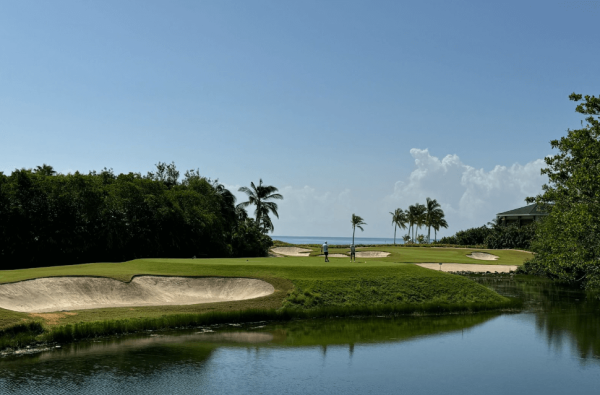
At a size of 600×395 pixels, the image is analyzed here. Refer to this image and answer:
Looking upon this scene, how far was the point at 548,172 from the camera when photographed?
38062mm

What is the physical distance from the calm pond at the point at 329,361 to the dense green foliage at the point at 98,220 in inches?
1081

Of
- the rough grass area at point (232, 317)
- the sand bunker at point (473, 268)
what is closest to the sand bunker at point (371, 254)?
the sand bunker at point (473, 268)

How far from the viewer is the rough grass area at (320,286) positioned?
30.3 metres

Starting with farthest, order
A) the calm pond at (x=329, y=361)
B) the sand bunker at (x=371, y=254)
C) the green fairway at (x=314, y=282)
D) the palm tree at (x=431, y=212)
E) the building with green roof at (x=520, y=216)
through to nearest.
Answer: the palm tree at (x=431, y=212)
the building with green roof at (x=520, y=216)
the sand bunker at (x=371, y=254)
the green fairway at (x=314, y=282)
the calm pond at (x=329, y=361)

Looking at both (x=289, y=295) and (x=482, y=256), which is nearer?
(x=289, y=295)

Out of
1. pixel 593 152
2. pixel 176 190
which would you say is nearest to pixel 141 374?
pixel 593 152

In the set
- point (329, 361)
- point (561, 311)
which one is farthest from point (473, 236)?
point (329, 361)

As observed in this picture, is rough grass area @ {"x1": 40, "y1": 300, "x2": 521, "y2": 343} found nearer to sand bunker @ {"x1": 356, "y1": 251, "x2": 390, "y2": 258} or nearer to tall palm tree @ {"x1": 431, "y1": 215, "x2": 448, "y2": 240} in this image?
sand bunker @ {"x1": 356, "y1": 251, "x2": 390, "y2": 258}

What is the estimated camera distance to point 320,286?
112 feet

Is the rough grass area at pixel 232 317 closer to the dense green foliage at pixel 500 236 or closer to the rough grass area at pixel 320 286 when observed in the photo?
the rough grass area at pixel 320 286

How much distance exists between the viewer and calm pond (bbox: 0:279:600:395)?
55.2ft

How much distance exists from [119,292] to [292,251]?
60.0 m

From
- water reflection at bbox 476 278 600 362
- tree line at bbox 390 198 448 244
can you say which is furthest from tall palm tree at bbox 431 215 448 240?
water reflection at bbox 476 278 600 362

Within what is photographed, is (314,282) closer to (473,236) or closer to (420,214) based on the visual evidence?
(473,236)
